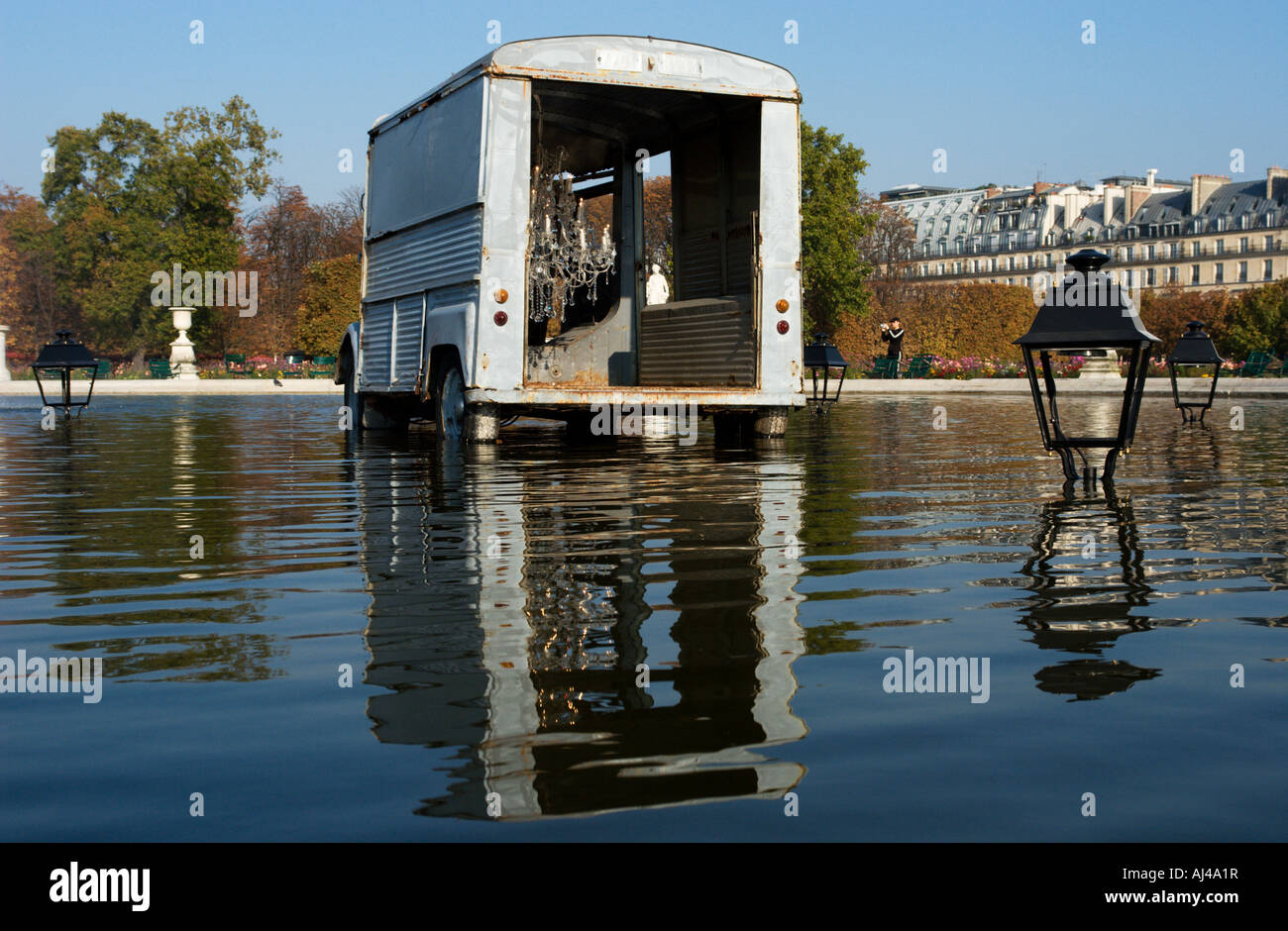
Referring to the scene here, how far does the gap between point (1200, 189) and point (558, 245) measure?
130010 millimetres

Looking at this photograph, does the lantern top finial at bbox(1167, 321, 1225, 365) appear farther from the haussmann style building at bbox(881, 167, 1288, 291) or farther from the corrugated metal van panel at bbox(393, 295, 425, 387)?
the haussmann style building at bbox(881, 167, 1288, 291)

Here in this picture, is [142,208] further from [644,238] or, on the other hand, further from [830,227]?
[644,238]

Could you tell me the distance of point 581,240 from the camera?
654 inches

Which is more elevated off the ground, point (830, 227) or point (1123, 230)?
point (1123, 230)

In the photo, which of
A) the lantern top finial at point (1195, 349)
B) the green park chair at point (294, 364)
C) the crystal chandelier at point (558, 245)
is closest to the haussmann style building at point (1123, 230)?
the green park chair at point (294, 364)

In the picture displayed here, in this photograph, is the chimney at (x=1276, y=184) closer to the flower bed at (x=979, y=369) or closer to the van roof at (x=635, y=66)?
the flower bed at (x=979, y=369)

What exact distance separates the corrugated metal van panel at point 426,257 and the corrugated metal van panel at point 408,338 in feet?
0.51

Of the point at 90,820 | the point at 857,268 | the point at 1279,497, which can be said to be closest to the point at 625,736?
the point at 90,820

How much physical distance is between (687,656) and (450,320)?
34.1ft

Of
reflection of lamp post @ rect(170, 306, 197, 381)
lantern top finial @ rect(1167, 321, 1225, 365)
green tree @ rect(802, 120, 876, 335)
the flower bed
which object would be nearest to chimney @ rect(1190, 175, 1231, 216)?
green tree @ rect(802, 120, 876, 335)

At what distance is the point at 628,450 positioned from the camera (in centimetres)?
1534

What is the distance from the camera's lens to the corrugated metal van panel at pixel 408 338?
15727 millimetres

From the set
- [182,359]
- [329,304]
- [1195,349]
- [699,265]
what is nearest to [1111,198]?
[329,304]

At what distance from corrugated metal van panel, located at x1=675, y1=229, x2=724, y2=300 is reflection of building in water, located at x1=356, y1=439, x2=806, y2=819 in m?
7.64
